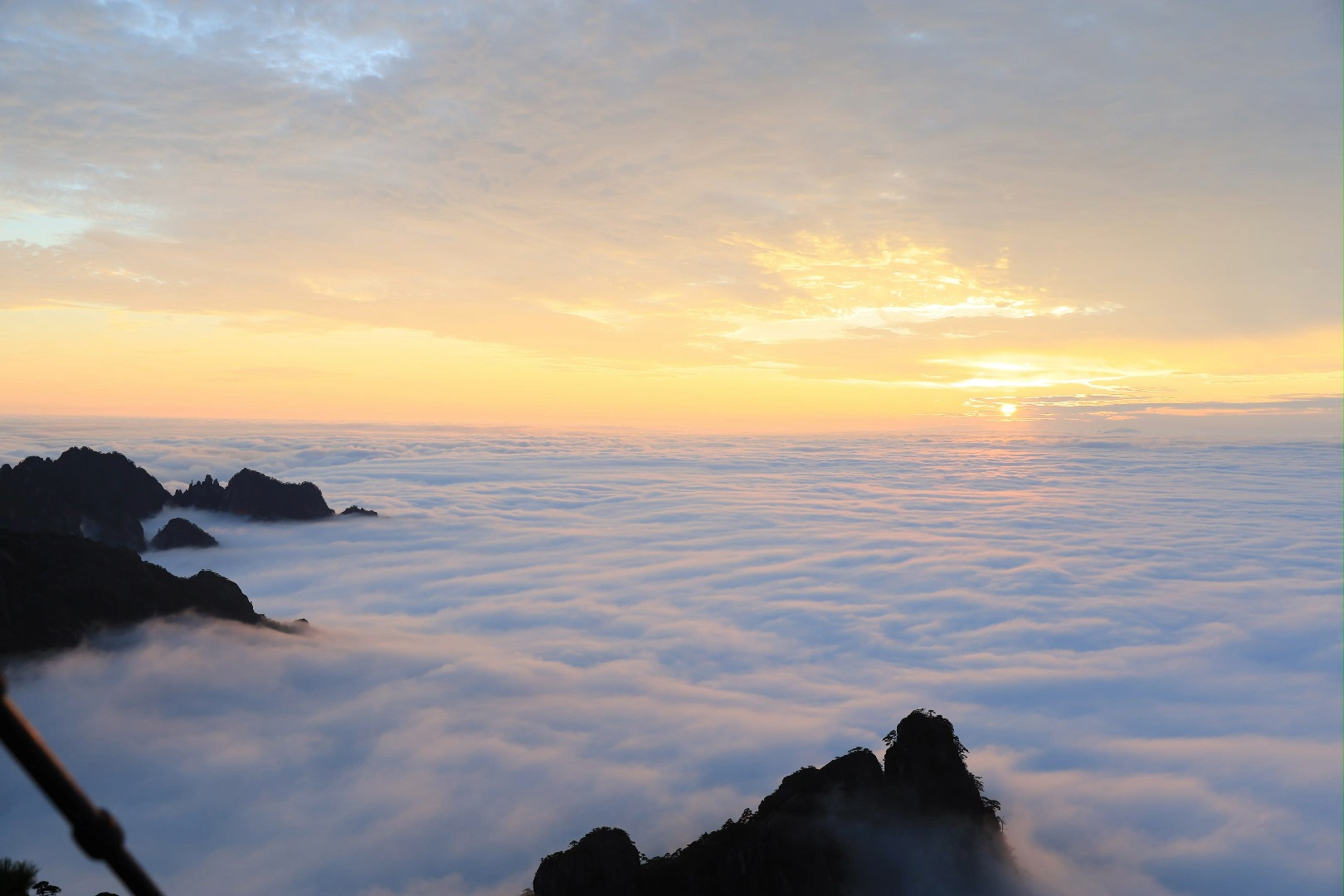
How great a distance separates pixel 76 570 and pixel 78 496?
157ft

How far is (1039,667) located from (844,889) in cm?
5685

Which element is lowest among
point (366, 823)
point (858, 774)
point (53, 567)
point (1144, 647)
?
point (1144, 647)

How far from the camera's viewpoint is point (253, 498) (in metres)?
102

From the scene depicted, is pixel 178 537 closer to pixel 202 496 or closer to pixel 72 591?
pixel 202 496

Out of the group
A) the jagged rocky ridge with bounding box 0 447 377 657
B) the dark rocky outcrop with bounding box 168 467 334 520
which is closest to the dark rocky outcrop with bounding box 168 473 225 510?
the dark rocky outcrop with bounding box 168 467 334 520

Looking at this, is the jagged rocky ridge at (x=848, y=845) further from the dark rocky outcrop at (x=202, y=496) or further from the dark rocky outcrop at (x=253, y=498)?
the dark rocky outcrop at (x=202, y=496)

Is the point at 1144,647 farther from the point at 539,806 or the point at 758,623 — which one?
the point at 539,806

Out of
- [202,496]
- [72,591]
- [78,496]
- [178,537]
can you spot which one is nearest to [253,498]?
[202,496]

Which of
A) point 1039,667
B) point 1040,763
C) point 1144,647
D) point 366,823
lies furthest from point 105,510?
point 1144,647

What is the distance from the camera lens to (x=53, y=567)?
35.7 meters

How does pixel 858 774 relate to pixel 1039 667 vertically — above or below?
above

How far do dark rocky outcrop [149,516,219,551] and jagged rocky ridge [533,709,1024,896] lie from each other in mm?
82621

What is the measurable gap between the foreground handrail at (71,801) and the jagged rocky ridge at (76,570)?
42199mm

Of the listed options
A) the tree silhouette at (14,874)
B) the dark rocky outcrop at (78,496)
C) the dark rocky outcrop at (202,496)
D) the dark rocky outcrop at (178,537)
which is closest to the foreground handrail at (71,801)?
the tree silhouette at (14,874)
